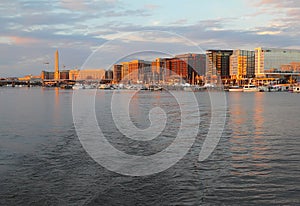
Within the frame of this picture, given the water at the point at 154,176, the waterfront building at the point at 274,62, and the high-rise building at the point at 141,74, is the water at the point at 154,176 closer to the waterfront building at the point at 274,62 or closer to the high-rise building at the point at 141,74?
the high-rise building at the point at 141,74

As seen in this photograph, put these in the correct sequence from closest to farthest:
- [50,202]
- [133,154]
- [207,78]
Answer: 1. [50,202]
2. [133,154]
3. [207,78]

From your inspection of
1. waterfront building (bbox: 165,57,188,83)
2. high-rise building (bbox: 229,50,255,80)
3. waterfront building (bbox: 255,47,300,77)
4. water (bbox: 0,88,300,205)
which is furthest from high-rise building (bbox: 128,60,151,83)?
high-rise building (bbox: 229,50,255,80)

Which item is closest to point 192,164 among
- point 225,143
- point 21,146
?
point 225,143

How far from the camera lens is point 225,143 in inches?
515

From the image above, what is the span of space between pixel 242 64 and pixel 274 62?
21882 millimetres

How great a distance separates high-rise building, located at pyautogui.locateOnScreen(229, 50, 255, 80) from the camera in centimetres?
16862

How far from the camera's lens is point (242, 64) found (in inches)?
6713

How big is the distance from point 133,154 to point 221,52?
7025 inches

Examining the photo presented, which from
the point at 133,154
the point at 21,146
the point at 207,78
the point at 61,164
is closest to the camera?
the point at 61,164

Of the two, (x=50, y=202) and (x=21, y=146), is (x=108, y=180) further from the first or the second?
(x=21, y=146)

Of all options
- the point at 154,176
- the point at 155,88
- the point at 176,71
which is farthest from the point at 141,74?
the point at 154,176

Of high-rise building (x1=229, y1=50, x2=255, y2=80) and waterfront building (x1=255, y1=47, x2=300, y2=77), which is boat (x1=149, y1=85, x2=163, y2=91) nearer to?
waterfront building (x1=255, y1=47, x2=300, y2=77)

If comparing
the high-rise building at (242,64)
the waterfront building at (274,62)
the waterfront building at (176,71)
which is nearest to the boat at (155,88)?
the waterfront building at (176,71)

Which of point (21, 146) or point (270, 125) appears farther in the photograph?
point (270, 125)
